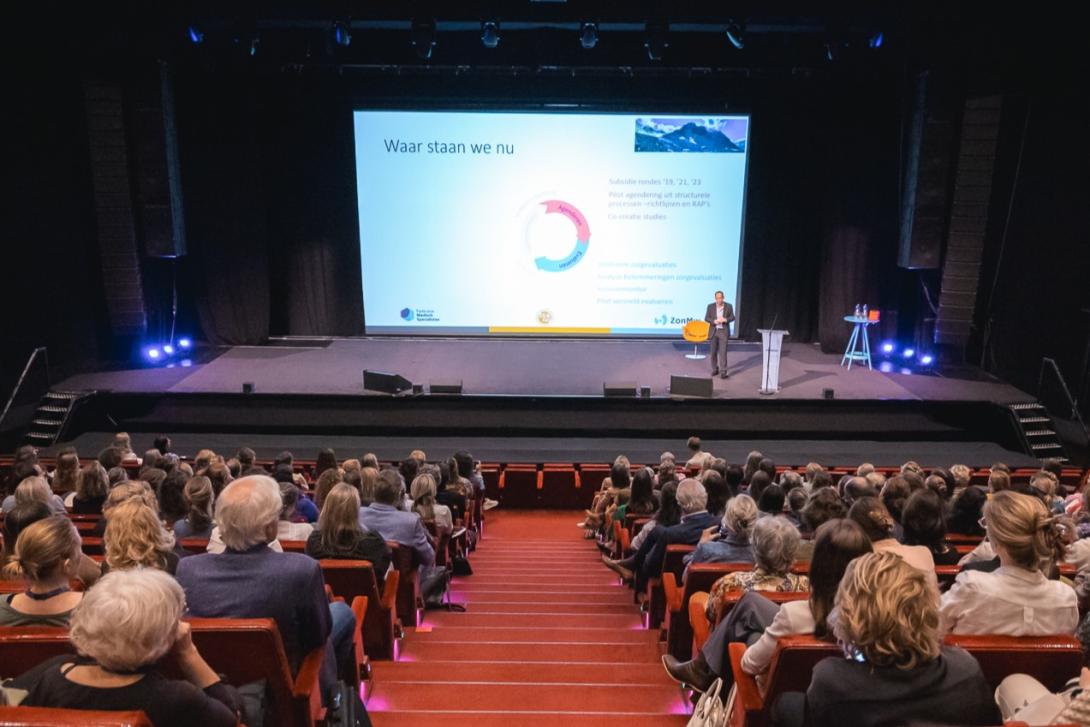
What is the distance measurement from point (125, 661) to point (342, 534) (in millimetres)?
1829

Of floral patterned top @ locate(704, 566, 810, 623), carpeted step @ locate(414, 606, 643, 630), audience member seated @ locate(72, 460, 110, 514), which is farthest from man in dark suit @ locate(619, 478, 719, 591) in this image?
audience member seated @ locate(72, 460, 110, 514)

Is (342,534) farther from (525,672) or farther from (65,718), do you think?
(65,718)

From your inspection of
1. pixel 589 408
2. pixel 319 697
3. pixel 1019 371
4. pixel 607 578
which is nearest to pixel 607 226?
pixel 589 408

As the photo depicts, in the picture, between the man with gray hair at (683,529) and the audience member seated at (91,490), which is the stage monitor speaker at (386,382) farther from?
the man with gray hair at (683,529)

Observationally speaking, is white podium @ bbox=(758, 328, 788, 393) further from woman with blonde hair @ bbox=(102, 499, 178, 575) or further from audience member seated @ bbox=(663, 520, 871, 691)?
woman with blonde hair @ bbox=(102, 499, 178, 575)

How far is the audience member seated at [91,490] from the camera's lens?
192 inches

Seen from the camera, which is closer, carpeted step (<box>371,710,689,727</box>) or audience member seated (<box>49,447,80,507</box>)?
carpeted step (<box>371,710,689,727</box>)

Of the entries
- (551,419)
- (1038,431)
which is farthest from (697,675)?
(1038,431)

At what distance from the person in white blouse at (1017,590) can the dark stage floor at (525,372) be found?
23.5 ft

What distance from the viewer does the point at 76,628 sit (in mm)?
1890

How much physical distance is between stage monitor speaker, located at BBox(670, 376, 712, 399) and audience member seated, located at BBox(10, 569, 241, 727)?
8.05 meters

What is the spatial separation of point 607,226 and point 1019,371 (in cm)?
558

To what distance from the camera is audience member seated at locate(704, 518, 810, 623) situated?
300 cm

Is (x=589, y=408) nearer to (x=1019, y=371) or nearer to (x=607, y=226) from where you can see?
(x=607, y=226)
